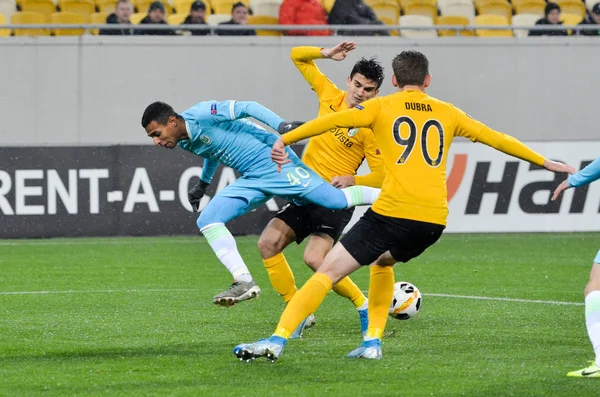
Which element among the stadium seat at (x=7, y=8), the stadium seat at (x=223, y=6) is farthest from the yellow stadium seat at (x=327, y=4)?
the stadium seat at (x=7, y=8)

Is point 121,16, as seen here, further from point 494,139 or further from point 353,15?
point 494,139

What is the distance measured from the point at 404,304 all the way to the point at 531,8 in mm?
11910

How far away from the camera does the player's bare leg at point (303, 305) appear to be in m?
6.62

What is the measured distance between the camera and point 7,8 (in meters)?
18.0

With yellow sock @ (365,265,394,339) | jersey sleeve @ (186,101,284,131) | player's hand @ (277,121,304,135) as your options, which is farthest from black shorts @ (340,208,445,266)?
jersey sleeve @ (186,101,284,131)

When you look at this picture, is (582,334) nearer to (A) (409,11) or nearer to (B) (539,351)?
(B) (539,351)

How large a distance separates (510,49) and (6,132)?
8028 millimetres

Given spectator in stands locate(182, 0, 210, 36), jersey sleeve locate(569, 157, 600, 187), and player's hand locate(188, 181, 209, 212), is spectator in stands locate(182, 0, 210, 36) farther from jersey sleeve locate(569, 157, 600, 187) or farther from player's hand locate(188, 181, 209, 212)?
jersey sleeve locate(569, 157, 600, 187)

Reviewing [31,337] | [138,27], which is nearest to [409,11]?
[138,27]

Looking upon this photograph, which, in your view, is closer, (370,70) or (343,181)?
(370,70)

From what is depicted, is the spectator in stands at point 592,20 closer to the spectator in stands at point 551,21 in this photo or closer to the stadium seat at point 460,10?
the spectator in stands at point 551,21

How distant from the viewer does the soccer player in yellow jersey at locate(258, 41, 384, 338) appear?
8.38 meters

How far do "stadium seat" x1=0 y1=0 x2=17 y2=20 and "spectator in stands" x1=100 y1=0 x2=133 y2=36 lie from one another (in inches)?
68.6

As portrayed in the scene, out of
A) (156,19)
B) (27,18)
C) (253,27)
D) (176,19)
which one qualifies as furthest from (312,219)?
(27,18)
